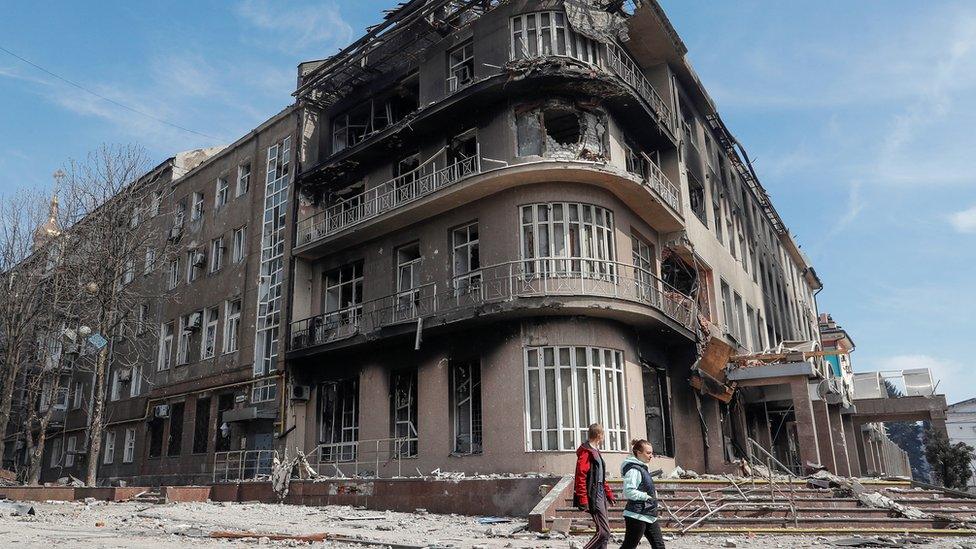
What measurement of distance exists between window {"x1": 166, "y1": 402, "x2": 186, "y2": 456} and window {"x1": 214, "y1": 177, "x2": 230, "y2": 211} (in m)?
8.20

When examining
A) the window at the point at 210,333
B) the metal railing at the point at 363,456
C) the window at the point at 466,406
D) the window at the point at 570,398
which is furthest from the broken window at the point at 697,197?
the window at the point at 210,333

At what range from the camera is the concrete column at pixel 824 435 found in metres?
22.1

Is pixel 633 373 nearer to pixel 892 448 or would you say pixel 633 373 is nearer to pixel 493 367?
pixel 493 367

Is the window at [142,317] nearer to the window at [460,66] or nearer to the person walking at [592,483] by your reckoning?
the window at [460,66]

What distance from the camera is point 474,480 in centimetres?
1602

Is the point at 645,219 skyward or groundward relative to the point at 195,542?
skyward

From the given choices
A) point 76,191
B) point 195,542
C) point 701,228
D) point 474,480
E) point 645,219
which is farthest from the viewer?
point 76,191

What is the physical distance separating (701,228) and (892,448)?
4086 centimetres

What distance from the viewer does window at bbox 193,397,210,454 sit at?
26.1 meters

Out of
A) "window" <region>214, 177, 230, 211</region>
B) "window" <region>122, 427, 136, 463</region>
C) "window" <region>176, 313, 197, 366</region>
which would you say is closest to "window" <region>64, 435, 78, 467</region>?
"window" <region>122, 427, 136, 463</region>

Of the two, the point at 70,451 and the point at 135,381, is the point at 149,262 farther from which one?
the point at 70,451

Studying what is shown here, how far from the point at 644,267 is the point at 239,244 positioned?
15.9 m

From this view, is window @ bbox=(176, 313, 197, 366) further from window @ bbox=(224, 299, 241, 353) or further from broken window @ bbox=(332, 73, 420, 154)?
broken window @ bbox=(332, 73, 420, 154)

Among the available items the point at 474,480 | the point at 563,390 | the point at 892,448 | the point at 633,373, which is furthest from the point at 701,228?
the point at 892,448
